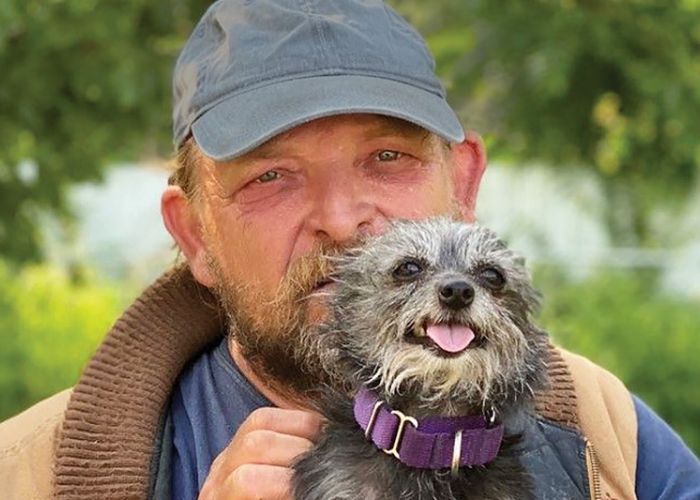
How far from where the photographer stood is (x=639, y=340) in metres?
9.05

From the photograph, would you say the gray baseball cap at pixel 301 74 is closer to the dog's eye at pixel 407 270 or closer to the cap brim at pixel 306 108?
the cap brim at pixel 306 108

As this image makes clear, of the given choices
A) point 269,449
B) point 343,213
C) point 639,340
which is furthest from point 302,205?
point 639,340

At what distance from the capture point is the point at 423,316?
2467 mm

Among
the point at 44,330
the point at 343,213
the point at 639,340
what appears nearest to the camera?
the point at 343,213

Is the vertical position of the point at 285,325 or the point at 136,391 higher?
the point at 285,325

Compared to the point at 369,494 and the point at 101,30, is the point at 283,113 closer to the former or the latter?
the point at 369,494

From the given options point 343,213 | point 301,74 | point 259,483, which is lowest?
point 259,483

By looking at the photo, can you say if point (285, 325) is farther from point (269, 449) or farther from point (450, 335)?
point (450, 335)

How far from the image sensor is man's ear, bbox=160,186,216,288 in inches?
128

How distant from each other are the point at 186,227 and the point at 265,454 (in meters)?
0.79

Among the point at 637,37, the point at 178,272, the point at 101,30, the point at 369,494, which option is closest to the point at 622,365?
the point at 637,37

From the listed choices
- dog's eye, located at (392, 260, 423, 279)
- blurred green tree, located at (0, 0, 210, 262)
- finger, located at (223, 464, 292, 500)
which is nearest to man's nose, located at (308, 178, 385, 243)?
dog's eye, located at (392, 260, 423, 279)

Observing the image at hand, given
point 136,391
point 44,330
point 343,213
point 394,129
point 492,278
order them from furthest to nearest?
point 44,330, point 136,391, point 394,129, point 343,213, point 492,278

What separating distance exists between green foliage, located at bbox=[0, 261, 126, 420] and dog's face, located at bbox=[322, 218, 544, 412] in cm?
505
